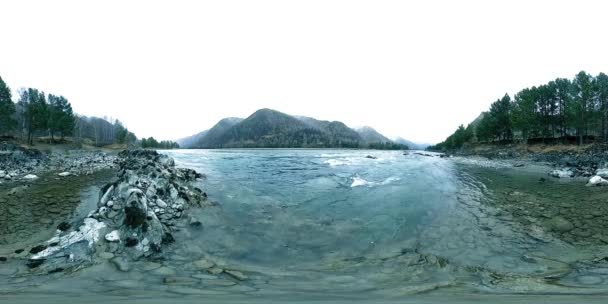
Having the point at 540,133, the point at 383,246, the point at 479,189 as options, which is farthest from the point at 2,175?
the point at 540,133

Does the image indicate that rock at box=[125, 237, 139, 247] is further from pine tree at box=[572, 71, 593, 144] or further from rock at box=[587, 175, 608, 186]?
pine tree at box=[572, 71, 593, 144]

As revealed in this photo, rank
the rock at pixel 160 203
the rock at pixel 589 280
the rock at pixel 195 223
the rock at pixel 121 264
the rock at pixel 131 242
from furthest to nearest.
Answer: the rock at pixel 160 203
the rock at pixel 195 223
the rock at pixel 131 242
the rock at pixel 121 264
the rock at pixel 589 280

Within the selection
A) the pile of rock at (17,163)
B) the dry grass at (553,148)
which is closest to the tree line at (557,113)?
the dry grass at (553,148)

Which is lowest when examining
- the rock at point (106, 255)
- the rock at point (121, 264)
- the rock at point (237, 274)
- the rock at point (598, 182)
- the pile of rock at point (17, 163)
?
the rock at point (237, 274)

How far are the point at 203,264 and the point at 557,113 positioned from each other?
304ft

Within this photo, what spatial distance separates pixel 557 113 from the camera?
70.9 m

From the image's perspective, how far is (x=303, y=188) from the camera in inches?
842

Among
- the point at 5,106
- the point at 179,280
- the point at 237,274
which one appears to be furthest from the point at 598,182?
the point at 5,106

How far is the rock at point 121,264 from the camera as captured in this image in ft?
25.7

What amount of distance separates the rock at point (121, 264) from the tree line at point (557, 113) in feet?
253

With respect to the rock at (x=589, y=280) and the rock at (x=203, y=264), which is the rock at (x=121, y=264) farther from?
the rock at (x=589, y=280)

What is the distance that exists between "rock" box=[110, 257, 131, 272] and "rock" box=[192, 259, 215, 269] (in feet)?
5.76

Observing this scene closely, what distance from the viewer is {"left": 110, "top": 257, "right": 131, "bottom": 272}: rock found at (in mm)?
7840

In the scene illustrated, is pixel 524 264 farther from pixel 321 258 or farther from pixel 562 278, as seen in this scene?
pixel 321 258
